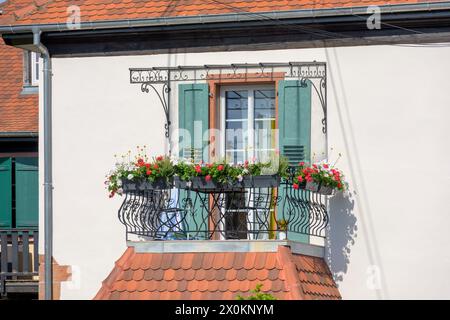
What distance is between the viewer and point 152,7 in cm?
2244

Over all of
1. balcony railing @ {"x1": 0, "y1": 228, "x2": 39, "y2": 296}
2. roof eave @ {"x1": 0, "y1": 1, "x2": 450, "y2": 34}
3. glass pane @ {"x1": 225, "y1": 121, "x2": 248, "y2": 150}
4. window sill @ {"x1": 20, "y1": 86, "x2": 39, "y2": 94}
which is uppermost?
roof eave @ {"x1": 0, "y1": 1, "x2": 450, "y2": 34}

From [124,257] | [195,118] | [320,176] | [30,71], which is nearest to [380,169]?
[320,176]

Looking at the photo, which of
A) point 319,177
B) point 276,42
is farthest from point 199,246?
point 276,42

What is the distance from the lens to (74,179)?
22.1 meters

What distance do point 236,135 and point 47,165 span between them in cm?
263

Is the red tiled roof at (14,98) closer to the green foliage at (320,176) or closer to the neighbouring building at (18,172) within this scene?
the neighbouring building at (18,172)

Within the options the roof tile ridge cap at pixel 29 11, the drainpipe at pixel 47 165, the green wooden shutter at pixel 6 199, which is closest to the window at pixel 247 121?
the drainpipe at pixel 47 165

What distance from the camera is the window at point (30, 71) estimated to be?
27.0 metres

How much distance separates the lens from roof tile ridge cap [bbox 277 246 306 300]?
19.4m

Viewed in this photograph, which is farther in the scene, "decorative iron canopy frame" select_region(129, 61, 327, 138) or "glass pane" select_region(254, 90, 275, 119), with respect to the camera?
"glass pane" select_region(254, 90, 275, 119)

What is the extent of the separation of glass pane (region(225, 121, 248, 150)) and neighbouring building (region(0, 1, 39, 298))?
3371mm

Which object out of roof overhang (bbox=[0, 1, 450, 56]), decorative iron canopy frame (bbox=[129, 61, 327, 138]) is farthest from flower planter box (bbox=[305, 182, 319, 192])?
roof overhang (bbox=[0, 1, 450, 56])

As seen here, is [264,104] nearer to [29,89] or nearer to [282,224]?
[282,224]

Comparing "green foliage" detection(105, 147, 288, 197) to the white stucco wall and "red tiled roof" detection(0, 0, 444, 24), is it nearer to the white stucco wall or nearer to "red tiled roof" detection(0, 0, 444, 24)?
the white stucco wall
